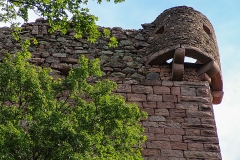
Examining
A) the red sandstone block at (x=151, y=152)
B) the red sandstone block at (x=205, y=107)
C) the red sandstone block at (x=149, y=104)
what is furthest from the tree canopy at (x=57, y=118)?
the red sandstone block at (x=205, y=107)

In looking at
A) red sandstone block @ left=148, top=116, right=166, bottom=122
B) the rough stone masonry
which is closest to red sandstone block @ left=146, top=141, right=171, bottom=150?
the rough stone masonry

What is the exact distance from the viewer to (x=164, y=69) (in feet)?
25.1

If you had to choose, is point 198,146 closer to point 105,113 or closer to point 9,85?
point 105,113

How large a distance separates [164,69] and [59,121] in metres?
3.41

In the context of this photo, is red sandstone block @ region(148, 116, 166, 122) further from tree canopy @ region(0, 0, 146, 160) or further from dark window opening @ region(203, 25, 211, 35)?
dark window opening @ region(203, 25, 211, 35)

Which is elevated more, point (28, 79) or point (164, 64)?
point (164, 64)

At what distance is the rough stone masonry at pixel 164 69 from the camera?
6.67 meters

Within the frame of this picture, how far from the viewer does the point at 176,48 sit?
7.36 m

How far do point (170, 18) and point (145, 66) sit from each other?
3.35ft

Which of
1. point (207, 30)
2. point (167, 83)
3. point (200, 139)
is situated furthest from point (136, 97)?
point (207, 30)

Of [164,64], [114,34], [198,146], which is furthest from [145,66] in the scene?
[198,146]

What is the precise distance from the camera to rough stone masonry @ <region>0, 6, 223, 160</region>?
21.9 feet

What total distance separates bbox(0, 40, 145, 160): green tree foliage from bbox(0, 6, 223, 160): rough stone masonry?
1.60 meters

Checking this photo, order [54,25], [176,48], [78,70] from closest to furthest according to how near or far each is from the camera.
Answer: [78,70] < [54,25] < [176,48]
